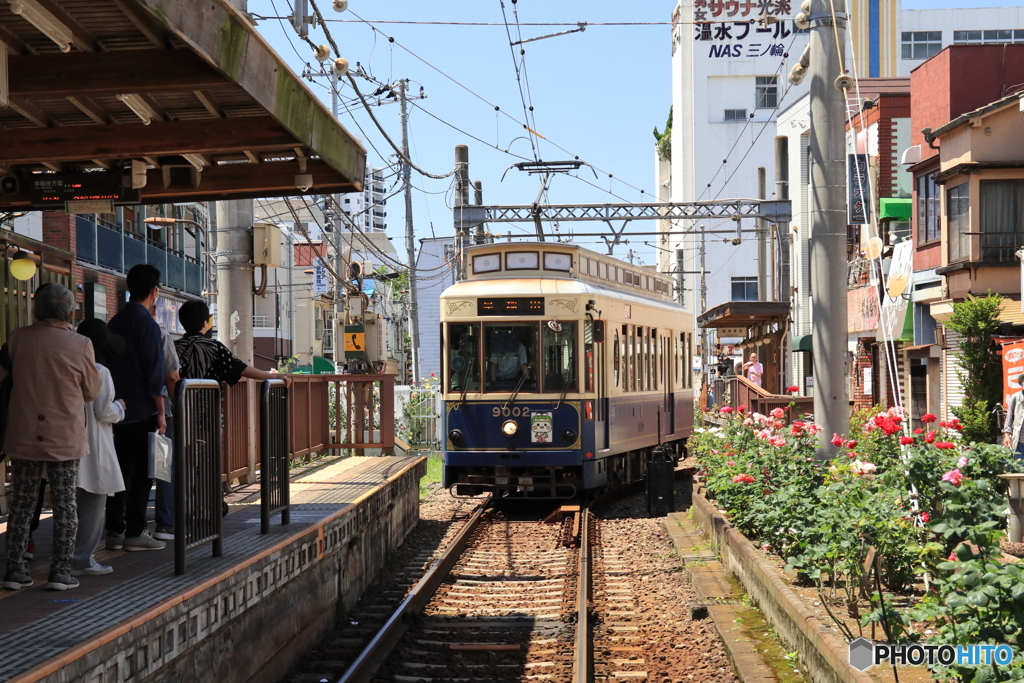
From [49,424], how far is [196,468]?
89cm

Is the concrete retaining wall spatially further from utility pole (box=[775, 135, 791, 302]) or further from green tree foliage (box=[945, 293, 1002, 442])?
utility pole (box=[775, 135, 791, 302])

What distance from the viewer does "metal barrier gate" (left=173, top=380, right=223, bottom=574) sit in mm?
6023

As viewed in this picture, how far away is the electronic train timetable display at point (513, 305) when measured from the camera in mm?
14625

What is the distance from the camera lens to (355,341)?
20.5 m

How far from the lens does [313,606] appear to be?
794 centimetres

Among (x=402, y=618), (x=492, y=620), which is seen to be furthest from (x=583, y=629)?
(x=402, y=618)

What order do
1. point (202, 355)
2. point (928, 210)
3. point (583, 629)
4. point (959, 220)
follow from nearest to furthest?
point (583, 629) → point (202, 355) → point (959, 220) → point (928, 210)

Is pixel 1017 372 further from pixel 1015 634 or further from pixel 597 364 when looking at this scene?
pixel 1015 634

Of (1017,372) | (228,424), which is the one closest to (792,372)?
(1017,372)

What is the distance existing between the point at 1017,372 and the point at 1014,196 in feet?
16.1

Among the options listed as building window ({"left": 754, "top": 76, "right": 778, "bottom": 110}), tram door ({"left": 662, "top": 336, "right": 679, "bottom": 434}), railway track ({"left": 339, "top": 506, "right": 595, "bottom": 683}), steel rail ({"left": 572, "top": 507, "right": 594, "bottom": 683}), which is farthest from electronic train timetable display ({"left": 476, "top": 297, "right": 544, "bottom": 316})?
building window ({"left": 754, "top": 76, "right": 778, "bottom": 110})

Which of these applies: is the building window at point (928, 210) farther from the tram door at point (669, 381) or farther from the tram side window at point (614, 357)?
the tram side window at point (614, 357)

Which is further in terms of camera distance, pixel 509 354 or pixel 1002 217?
pixel 1002 217

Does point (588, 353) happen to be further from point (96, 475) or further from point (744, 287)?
point (744, 287)
